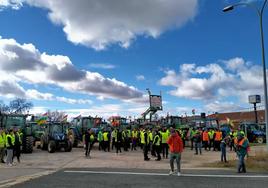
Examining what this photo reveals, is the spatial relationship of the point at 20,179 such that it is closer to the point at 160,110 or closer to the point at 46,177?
the point at 46,177

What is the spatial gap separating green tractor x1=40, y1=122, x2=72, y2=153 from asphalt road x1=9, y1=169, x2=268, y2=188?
511 inches

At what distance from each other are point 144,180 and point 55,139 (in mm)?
16761

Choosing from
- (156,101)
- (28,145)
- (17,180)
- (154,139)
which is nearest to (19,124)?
(28,145)

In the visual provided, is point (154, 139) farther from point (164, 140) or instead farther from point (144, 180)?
point (144, 180)

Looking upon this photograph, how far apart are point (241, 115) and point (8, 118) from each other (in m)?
112

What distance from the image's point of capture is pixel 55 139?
98.4 ft

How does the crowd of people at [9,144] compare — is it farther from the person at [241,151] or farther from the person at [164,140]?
the person at [241,151]

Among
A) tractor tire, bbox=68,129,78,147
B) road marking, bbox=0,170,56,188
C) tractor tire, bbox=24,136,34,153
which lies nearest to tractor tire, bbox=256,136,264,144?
tractor tire, bbox=68,129,78,147

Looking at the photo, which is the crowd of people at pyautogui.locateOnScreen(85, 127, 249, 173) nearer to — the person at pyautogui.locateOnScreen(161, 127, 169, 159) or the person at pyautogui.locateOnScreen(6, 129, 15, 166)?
the person at pyautogui.locateOnScreen(161, 127, 169, 159)

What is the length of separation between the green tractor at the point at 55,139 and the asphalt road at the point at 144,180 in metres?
13.0

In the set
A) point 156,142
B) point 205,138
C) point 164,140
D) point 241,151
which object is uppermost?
point 205,138

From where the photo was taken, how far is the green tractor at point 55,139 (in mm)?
29703

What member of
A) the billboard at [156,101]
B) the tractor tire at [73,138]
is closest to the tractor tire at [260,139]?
the billboard at [156,101]

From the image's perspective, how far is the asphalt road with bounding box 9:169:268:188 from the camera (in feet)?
42.8
